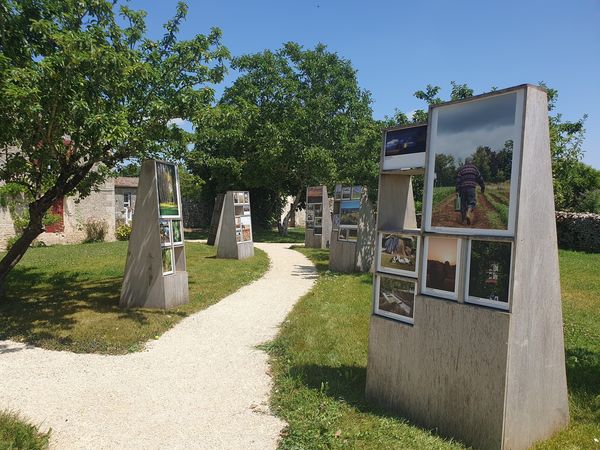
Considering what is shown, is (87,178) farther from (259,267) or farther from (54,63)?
(259,267)

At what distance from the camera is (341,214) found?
14125mm

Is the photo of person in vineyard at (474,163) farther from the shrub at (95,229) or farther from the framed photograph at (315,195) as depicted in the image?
the shrub at (95,229)

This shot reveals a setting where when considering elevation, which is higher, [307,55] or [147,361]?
→ [307,55]

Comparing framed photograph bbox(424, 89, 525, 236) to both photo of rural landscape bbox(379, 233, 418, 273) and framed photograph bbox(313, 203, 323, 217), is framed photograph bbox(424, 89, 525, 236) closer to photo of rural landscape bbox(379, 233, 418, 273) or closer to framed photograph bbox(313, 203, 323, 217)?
photo of rural landscape bbox(379, 233, 418, 273)

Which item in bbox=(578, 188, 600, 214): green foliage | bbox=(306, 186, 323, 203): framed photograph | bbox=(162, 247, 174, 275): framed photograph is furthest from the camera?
bbox=(578, 188, 600, 214): green foliage

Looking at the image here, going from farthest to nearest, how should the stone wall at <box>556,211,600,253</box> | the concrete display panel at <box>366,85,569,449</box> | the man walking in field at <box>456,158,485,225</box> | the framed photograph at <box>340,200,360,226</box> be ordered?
the stone wall at <box>556,211,600,253</box>
the framed photograph at <box>340,200,360,226</box>
the man walking in field at <box>456,158,485,225</box>
the concrete display panel at <box>366,85,569,449</box>

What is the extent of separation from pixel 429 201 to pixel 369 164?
17612 mm

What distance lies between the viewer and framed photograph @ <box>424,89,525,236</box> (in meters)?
3.50

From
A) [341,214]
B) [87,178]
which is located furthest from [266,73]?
[87,178]

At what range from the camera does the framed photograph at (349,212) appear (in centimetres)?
1367

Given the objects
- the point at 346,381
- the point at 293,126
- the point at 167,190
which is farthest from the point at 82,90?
the point at 293,126

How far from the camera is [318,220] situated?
846 inches

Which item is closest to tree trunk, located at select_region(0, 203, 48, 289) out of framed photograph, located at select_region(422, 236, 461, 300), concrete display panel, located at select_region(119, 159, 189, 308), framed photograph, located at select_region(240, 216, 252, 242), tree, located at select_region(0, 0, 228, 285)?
tree, located at select_region(0, 0, 228, 285)

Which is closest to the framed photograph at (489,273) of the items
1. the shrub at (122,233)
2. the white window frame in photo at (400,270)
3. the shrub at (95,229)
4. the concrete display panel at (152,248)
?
the white window frame in photo at (400,270)
